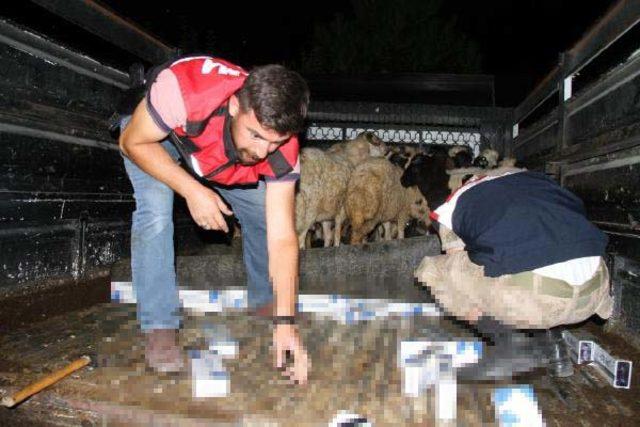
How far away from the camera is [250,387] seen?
2092mm

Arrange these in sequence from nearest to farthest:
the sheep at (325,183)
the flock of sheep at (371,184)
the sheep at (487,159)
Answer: the sheep at (325,183)
the flock of sheep at (371,184)
the sheep at (487,159)

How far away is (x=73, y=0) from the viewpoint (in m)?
3.62

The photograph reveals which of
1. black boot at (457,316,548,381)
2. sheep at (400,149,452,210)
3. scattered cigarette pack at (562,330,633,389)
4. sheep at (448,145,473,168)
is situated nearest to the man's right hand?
black boot at (457,316,548,381)

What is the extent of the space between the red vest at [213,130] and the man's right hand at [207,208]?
10.2 inches

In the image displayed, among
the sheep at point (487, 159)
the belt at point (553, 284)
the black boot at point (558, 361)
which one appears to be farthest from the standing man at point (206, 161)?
the sheep at point (487, 159)

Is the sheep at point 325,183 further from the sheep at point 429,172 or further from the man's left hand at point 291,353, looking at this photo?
the man's left hand at point 291,353

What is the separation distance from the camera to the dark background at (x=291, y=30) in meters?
4.13

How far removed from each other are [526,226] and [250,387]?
140 cm

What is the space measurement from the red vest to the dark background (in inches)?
67.0

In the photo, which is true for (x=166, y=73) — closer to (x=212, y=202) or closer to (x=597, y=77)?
(x=212, y=202)

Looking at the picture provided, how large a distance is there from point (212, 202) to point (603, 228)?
9.39 feet

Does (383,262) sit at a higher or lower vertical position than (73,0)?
lower

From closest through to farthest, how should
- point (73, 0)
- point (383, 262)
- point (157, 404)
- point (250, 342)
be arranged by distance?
point (157, 404), point (250, 342), point (73, 0), point (383, 262)

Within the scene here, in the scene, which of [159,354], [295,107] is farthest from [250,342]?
[295,107]
